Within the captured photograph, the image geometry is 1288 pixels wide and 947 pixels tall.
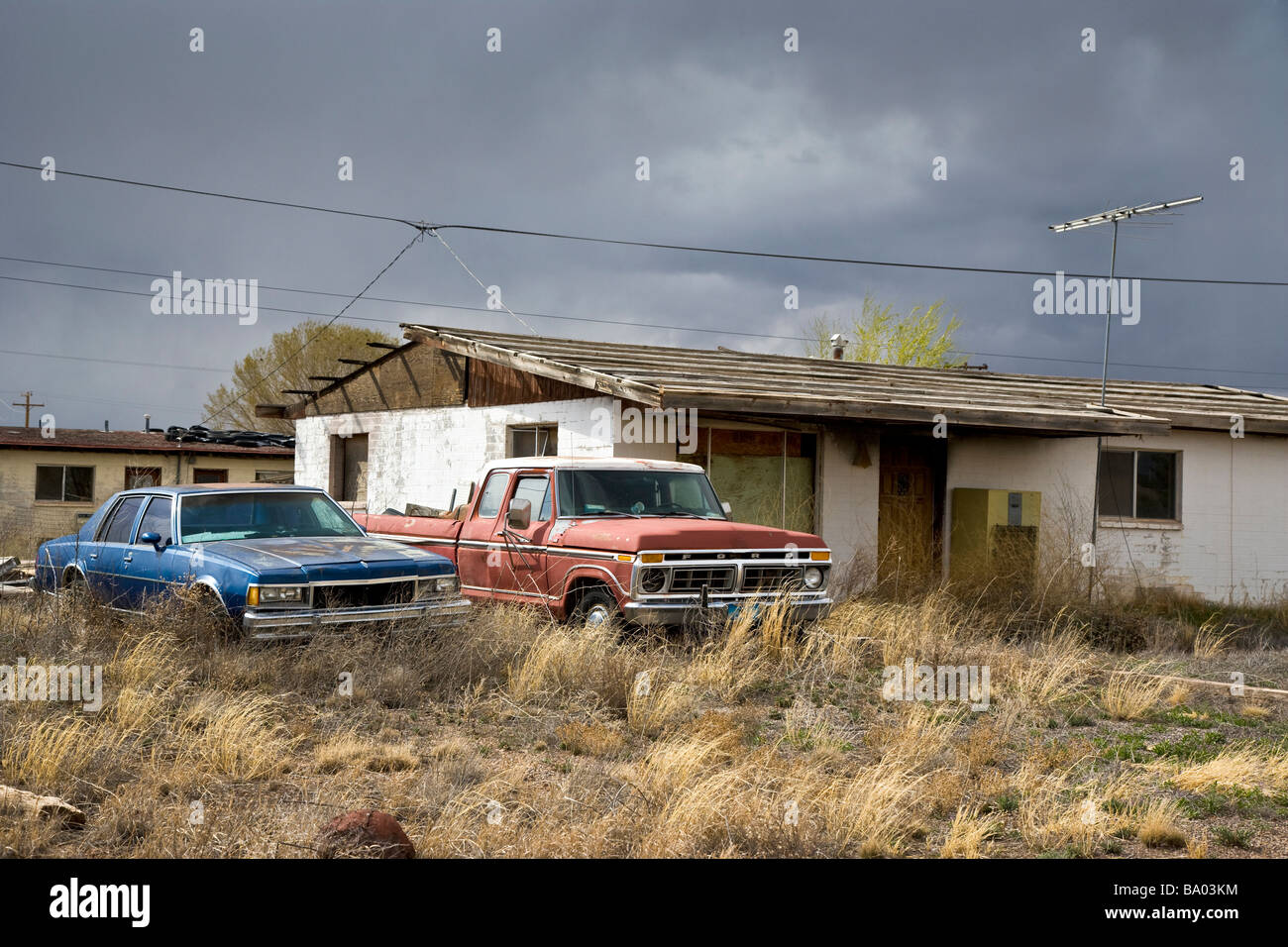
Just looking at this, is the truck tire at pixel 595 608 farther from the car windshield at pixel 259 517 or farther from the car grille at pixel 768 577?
the car windshield at pixel 259 517

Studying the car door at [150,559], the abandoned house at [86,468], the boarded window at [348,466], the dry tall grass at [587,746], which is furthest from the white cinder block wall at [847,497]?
the abandoned house at [86,468]

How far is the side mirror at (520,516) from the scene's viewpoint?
10.9 meters

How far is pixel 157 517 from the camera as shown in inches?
395

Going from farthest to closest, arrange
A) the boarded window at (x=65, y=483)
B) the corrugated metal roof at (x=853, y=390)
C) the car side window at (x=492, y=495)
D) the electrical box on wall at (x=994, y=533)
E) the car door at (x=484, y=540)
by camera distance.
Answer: the boarded window at (x=65, y=483) < the electrical box on wall at (x=994, y=533) < the corrugated metal roof at (x=853, y=390) < the car side window at (x=492, y=495) < the car door at (x=484, y=540)

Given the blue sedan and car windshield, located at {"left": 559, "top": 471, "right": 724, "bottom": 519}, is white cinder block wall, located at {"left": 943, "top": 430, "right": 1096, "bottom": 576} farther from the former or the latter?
the blue sedan

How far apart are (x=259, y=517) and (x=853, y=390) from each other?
27.4ft

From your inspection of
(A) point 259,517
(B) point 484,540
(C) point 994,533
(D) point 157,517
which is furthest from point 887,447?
(D) point 157,517

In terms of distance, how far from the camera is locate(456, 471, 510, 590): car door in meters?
11.3

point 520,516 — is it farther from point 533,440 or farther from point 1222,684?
point 1222,684

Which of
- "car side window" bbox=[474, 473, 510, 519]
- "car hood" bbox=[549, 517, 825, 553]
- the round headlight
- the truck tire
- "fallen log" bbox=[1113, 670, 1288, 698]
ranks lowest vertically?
"fallen log" bbox=[1113, 670, 1288, 698]

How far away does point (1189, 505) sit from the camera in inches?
709

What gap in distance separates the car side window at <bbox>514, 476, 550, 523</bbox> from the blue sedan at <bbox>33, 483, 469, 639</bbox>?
1.54m

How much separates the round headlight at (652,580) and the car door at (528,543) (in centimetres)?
135

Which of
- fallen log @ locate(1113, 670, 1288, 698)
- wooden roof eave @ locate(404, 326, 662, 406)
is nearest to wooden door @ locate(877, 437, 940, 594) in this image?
wooden roof eave @ locate(404, 326, 662, 406)
